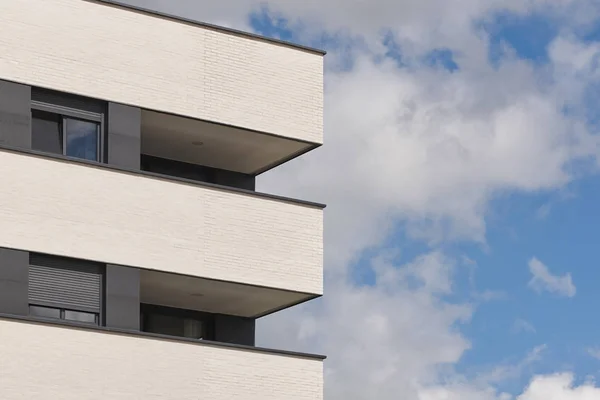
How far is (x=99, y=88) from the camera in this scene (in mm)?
30422

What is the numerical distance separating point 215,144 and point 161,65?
2.73m

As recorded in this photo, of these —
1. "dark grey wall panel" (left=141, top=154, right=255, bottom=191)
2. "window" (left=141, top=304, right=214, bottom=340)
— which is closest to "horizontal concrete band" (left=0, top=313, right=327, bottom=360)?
"window" (left=141, top=304, right=214, bottom=340)

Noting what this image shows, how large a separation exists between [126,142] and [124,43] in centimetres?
199

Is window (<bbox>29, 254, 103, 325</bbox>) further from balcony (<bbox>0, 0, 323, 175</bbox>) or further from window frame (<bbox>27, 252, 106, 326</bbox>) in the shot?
A: balcony (<bbox>0, 0, 323, 175</bbox>)

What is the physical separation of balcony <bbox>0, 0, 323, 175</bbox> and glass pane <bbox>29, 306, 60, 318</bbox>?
4262 millimetres

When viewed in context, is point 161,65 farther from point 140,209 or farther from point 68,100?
point 140,209

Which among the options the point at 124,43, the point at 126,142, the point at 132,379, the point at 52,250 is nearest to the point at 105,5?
the point at 124,43

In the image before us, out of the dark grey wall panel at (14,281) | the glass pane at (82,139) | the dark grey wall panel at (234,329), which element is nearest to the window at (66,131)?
the glass pane at (82,139)

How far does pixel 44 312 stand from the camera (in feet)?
95.6

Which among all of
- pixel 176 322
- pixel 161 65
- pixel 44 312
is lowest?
pixel 44 312

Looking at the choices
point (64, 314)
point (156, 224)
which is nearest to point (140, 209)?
point (156, 224)

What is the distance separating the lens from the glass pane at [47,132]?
3016 cm

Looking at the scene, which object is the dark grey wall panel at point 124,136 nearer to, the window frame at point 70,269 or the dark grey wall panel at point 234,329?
the window frame at point 70,269

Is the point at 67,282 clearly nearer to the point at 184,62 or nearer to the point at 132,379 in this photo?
the point at 132,379
